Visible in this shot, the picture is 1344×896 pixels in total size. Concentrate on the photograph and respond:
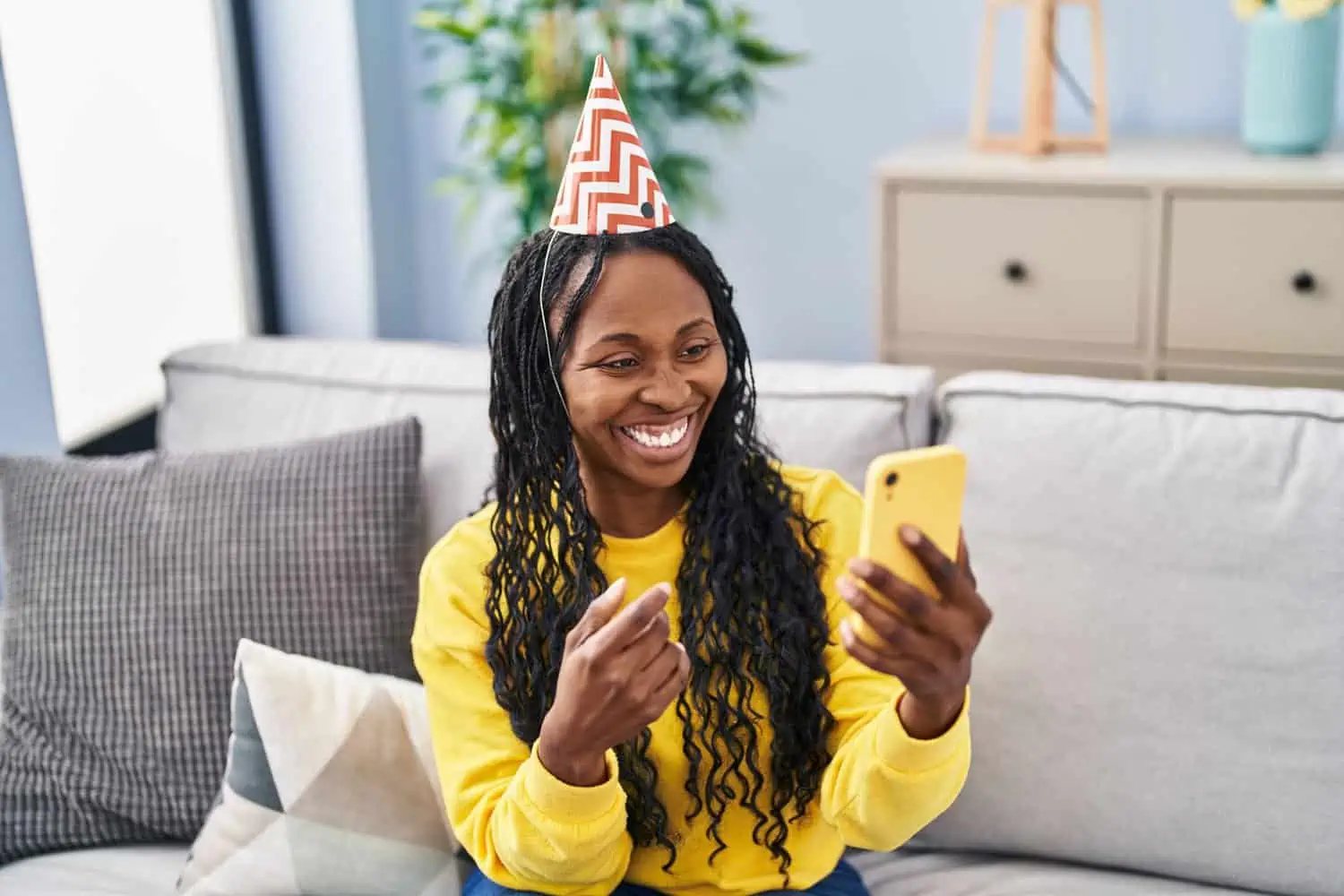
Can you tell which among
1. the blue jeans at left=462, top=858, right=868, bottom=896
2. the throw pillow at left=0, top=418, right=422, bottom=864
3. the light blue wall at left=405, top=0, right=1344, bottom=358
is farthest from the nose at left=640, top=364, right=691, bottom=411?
the light blue wall at left=405, top=0, right=1344, bottom=358

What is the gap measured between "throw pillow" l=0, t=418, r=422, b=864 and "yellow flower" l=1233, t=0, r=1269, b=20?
145 cm

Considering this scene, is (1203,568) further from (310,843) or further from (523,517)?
(310,843)

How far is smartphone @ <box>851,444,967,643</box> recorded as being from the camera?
0.94m

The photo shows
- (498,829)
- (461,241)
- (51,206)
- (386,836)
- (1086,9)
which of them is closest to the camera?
(498,829)

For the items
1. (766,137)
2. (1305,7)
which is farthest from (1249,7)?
(766,137)

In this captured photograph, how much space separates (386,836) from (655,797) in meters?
0.33

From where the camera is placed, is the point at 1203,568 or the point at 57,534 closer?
the point at 1203,568

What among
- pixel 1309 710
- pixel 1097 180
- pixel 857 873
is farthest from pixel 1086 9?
pixel 857 873

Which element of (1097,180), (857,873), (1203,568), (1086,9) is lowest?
(857,873)

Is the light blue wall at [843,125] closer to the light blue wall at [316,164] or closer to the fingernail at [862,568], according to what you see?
the light blue wall at [316,164]

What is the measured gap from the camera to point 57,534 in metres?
1.64

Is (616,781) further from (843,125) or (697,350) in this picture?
(843,125)

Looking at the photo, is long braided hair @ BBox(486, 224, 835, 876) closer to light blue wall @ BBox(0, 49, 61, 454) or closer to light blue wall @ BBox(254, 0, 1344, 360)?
light blue wall @ BBox(0, 49, 61, 454)

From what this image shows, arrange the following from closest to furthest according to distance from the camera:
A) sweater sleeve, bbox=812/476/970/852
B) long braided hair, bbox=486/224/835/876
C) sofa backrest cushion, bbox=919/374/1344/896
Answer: sweater sleeve, bbox=812/476/970/852 < long braided hair, bbox=486/224/835/876 < sofa backrest cushion, bbox=919/374/1344/896
